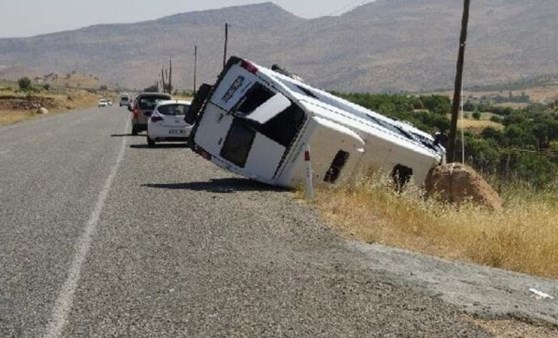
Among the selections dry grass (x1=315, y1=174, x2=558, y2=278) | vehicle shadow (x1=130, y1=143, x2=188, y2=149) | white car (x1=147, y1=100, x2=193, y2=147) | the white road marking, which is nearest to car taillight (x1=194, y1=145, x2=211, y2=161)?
dry grass (x1=315, y1=174, x2=558, y2=278)

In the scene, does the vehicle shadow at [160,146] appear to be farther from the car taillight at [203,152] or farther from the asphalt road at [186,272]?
the asphalt road at [186,272]

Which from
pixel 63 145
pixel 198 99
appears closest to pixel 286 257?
pixel 198 99

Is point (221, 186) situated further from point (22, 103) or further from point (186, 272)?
point (22, 103)

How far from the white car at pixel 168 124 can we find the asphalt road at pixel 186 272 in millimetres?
11243

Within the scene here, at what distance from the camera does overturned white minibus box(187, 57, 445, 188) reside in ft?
49.3

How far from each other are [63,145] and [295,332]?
2191 centimetres

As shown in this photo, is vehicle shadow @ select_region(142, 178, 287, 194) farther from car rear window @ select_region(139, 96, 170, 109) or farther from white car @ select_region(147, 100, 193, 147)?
car rear window @ select_region(139, 96, 170, 109)

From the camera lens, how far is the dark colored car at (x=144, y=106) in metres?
32.1

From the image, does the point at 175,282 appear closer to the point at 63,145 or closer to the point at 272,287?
the point at 272,287

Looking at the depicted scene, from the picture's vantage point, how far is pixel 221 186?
619 inches

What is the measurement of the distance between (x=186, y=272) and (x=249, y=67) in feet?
28.5

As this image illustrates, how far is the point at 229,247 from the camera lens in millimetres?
9398

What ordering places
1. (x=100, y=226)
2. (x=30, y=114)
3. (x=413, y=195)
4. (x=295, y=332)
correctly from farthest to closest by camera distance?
1. (x=30, y=114)
2. (x=413, y=195)
3. (x=100, y=226)
4. (x=295, y=332)

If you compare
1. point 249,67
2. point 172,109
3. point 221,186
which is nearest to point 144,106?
point 172,109
